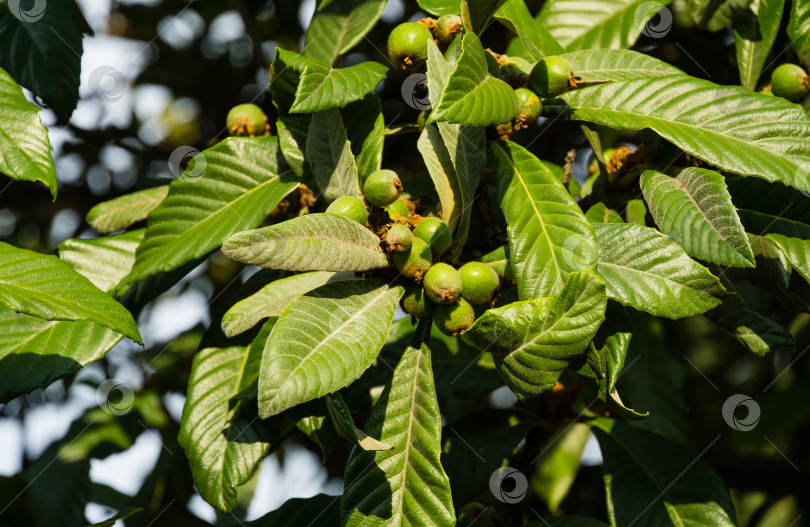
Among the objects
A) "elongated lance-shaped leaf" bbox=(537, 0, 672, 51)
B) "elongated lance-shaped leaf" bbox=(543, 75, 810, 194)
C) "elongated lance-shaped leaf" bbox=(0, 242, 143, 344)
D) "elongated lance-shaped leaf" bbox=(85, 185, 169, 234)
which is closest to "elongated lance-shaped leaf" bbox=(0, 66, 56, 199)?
"elongated lance-shaped leaf" bbox=(0, 242, 143, 344)

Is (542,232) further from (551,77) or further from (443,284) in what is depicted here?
(551,77)

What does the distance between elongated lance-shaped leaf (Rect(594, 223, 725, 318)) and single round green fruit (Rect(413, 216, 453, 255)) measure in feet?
0.87

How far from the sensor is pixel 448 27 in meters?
1.38

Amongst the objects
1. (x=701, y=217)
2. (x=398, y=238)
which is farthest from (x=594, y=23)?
(x=398, y=238)

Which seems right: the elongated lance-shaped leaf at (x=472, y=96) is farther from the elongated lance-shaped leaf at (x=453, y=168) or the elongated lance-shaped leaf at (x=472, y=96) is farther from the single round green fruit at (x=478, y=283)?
the single round green fruit at (x=478, y=283)

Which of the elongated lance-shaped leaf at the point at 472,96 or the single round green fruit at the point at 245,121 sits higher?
the elongated lance-shaped leaf at the point at 472,96

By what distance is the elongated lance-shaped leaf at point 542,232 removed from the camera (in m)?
1.14

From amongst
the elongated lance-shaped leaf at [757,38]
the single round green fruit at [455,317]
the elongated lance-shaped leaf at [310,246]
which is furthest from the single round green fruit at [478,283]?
the elongated lance-shaped leaf at [757,38]

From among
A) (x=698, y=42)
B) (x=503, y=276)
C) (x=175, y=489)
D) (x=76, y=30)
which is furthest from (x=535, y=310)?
(x=175, y=489)

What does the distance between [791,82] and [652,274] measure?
71 cm

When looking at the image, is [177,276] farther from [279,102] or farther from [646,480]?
[646,480]

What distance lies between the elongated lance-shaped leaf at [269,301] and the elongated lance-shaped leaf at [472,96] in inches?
15.7

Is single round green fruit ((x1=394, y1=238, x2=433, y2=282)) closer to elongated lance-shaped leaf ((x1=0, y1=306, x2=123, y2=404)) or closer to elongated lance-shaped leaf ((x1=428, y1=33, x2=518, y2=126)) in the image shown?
elongated lance-shaped leaf ((x1=428, y1=33, x2=518, y2=126))

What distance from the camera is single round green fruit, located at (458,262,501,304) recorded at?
1211 millimetres
